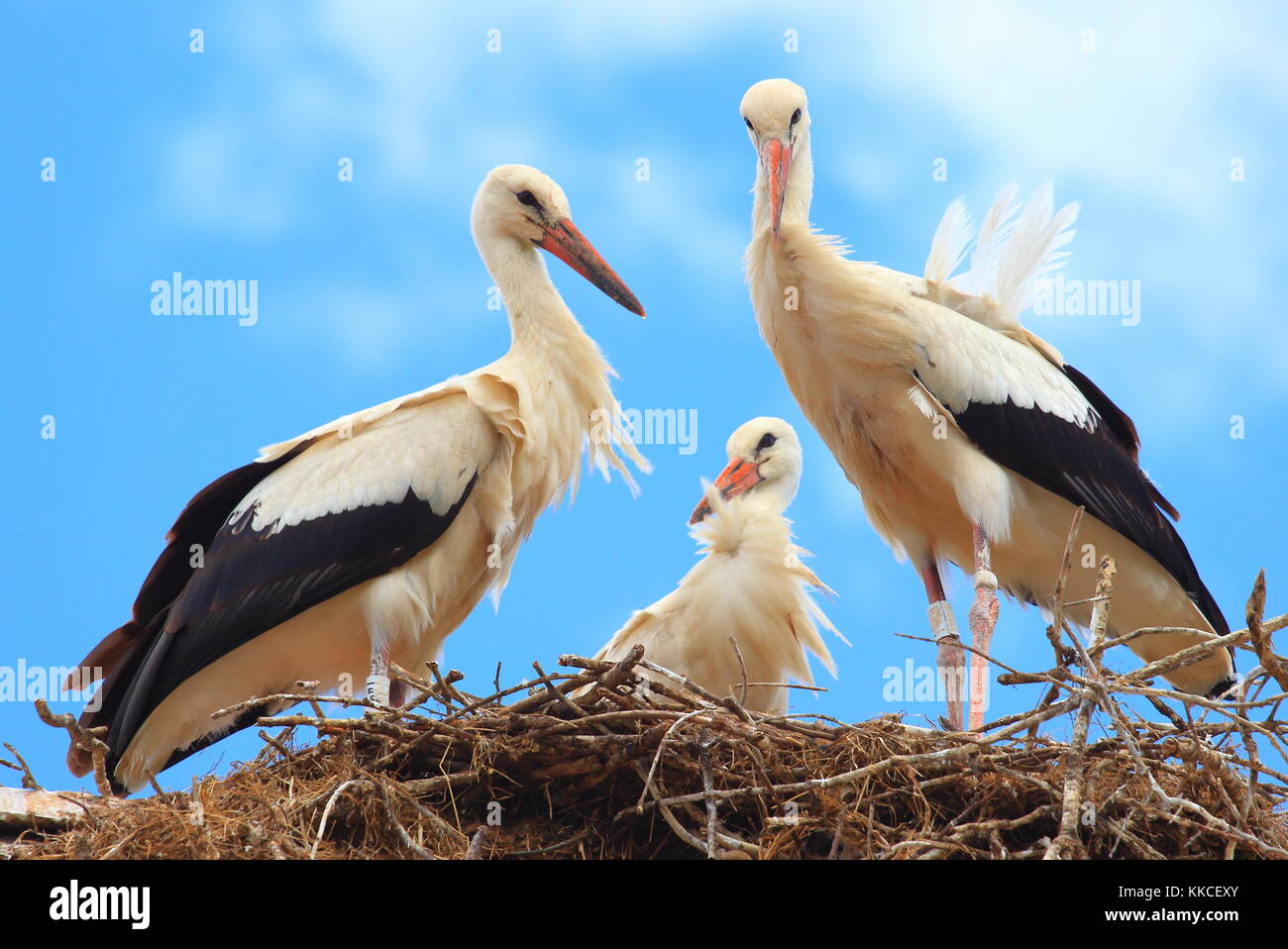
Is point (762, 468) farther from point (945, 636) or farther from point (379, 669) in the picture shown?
point (379, 669)

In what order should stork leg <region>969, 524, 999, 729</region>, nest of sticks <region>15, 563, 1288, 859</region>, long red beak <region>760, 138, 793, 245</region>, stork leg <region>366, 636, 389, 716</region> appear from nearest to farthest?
nest of sticks <region>15, 563, 1288, 859</region> → stork leg <region>366, 636, 389, 716</region> → stork leg <region>969, 524, 999, 729</region> → long red beak <region>760, 138, 793, 245</region>

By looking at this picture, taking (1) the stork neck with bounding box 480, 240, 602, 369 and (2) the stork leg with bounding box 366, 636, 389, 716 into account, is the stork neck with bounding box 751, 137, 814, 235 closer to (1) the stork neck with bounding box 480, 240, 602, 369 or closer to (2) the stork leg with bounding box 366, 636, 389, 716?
(1) the stork neck with bounding box 480, 240, 602, 369

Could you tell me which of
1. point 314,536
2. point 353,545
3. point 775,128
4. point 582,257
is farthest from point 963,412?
point 314,536

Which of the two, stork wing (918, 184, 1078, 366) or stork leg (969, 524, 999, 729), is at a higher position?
stork wing (918, 184, 1078, 366)

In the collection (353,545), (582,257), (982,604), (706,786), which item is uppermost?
(582,257)

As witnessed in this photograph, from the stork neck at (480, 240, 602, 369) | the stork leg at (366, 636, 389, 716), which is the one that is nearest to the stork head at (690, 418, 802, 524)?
the stork neck at (480, 240, 602, 369)

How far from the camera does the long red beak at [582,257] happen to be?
588 centimetres

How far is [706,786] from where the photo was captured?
4.05 m

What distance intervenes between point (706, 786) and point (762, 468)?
2431 mm

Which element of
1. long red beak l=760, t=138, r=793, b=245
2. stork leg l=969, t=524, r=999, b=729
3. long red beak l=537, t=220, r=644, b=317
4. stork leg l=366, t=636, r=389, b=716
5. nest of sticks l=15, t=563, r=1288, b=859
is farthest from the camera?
long red beak l=537, t=220, r=644, b=317

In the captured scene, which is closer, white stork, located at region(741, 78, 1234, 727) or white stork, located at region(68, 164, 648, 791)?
white stork, located at region(68, 164, 648, 791)

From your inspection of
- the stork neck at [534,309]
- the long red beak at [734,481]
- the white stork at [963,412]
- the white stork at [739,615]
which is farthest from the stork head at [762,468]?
the stork neck at [534,309]

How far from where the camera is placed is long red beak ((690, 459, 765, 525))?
627 cm
